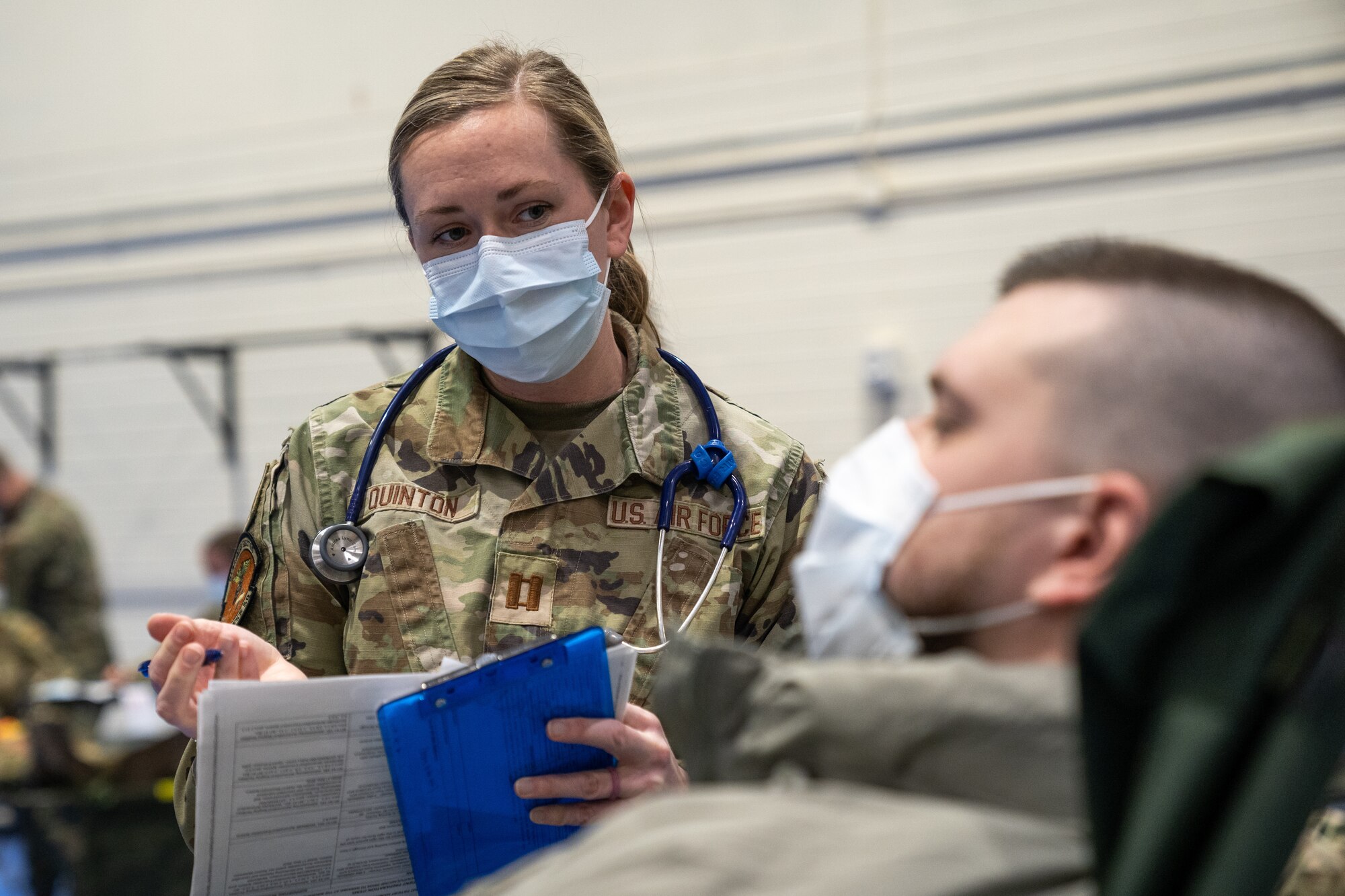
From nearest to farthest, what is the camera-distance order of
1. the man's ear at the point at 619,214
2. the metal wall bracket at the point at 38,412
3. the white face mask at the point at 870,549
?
1. the white face mask at the point at 870,549
2. the man's ear at the point at 619,214
3. the metal wall bracket at the point at 38,412

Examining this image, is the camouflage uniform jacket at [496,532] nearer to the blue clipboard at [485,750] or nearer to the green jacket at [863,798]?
the blue clipboard at [485,750]

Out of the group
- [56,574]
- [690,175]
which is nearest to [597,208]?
[690,175]

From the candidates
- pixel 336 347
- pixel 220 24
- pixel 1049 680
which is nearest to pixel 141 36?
pixel 220 24

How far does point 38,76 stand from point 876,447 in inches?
253

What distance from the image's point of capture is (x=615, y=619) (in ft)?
5.03

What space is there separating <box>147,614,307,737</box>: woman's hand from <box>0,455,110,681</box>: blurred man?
4373 millimetres

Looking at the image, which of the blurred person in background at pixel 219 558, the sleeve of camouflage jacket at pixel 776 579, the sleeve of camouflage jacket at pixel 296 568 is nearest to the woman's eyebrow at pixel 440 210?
the sleeve of camouflage jacket at pixel 296 568

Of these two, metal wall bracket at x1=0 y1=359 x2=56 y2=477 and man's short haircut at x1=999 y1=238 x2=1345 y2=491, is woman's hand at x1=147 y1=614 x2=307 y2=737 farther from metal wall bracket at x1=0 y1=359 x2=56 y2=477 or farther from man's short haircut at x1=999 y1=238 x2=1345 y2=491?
metal wall bracket at x1=0 y1=359 x2=56 y2=477

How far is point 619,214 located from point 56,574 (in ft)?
14.9

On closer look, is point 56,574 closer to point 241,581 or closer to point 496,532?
point 241,581

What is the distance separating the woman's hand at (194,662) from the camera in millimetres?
1272

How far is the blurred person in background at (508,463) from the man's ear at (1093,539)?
699 millimetres

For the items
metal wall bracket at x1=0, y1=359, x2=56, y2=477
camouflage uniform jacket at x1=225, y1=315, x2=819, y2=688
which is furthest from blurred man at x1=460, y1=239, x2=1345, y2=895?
metal wall bracket at x1=0, y1=359, x2=56, y2=477

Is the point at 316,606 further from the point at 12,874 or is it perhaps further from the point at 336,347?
the point at 336,347
